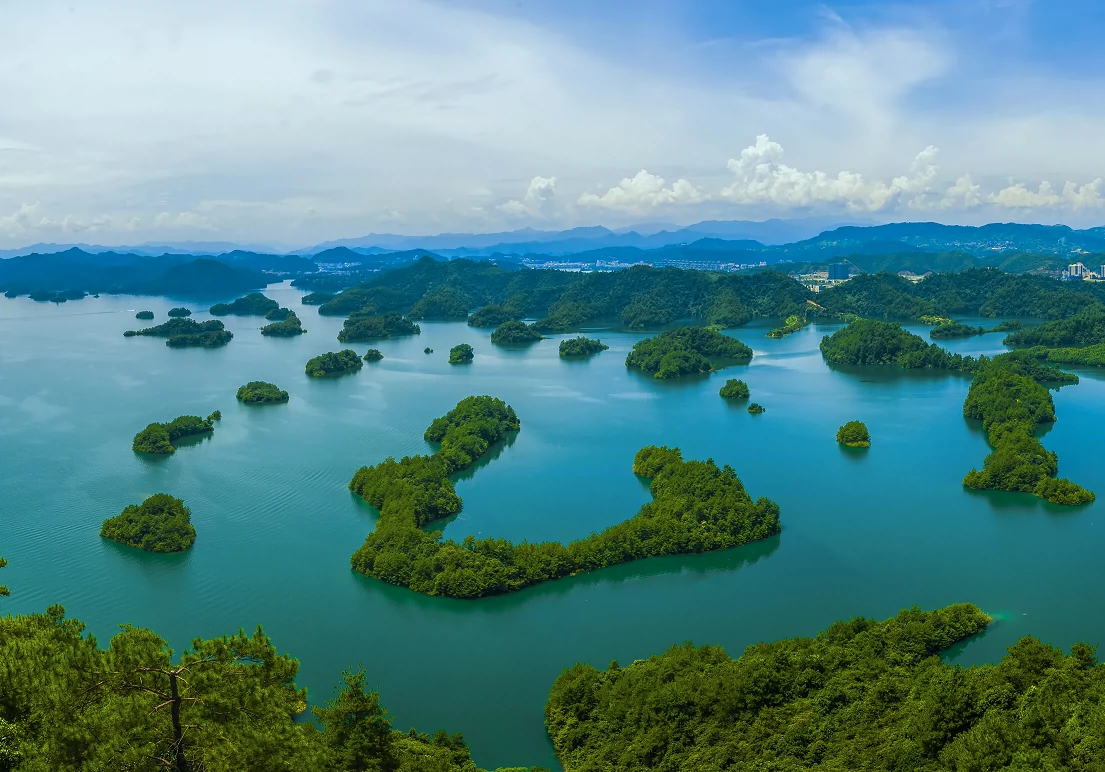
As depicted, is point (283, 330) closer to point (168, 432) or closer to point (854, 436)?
point (168, 432)

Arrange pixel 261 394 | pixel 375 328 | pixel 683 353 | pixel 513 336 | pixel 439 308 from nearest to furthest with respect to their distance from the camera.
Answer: pixel 261 394, pixel 683 353, pixel 513 336, pixel 375 328, pixel 439 308

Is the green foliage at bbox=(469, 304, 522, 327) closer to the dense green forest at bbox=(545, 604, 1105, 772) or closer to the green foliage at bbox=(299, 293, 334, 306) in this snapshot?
the green foliage at bbox=(299, 293, 334, 306)

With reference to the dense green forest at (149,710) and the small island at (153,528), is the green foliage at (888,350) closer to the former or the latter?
the small island at (153,528)

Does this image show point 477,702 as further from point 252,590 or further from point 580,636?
point 252,590

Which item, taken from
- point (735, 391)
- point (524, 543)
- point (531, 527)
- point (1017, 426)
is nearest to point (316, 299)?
point (735, 391)

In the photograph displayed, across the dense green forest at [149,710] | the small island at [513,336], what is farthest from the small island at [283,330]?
the dense green forest at [149,710]
